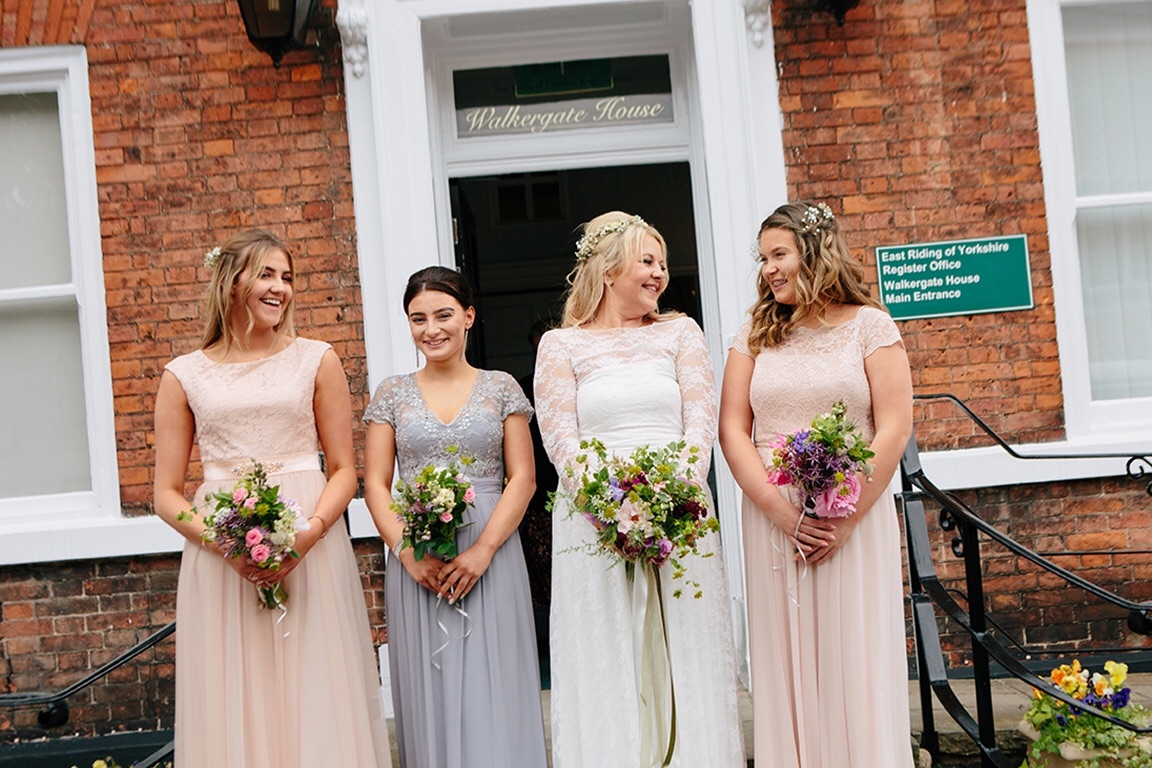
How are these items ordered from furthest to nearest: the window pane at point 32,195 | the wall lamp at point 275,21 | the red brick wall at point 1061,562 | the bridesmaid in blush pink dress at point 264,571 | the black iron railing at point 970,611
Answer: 1. the window pane at point 32,195
2. the red brick wall at point 1061,562
3. the wall lamp at point 275,21
4. the black iron railing at point 970,611
5. the bridesmaid in blush pink dress at point 264,571

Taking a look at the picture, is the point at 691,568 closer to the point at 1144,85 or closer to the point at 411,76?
the point at 411,76

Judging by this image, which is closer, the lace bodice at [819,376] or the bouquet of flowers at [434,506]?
the bouquet of flowers at [434,506]

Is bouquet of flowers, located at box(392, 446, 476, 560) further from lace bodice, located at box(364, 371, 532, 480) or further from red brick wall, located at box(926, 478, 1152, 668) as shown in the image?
red brick wall, located at box(926, 478, 1152, 668)

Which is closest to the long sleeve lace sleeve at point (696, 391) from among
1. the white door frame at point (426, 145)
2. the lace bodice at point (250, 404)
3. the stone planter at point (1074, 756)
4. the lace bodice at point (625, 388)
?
the lace bodice at point (625, 388)

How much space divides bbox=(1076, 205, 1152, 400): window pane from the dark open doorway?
3460mm

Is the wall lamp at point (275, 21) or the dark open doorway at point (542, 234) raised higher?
the wall lamp at point (275, 21)

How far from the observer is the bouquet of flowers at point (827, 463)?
3494mm

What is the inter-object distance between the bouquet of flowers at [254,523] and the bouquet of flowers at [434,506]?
0.35 metres

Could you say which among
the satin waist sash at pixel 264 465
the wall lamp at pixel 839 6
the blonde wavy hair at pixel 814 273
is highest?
the wall lamp at pixel 839 6

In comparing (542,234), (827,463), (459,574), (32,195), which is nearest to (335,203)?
(32,195)

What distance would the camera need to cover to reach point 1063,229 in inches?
223

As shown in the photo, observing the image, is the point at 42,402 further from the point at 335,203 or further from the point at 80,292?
the point at 335,203

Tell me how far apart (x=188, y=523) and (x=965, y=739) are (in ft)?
10.1

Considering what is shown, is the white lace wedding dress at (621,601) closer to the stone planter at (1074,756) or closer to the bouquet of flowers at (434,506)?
the bouquet of flowers at (434,506)
